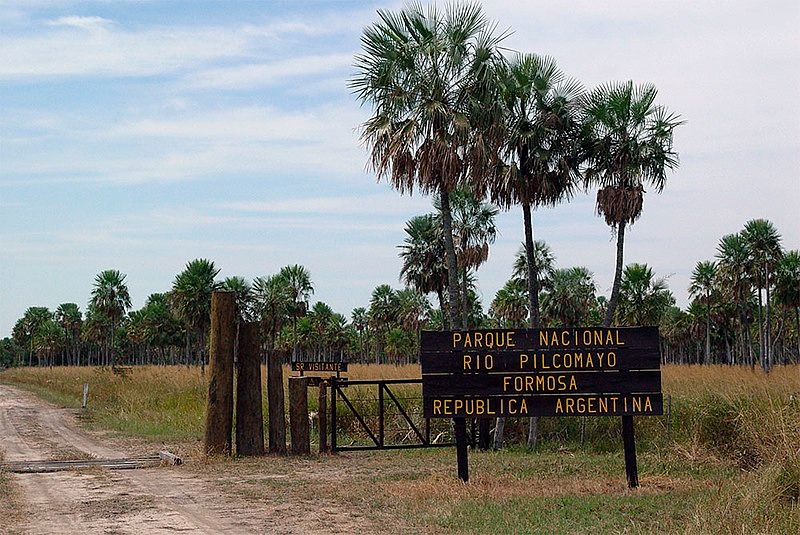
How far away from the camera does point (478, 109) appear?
57.9 feet

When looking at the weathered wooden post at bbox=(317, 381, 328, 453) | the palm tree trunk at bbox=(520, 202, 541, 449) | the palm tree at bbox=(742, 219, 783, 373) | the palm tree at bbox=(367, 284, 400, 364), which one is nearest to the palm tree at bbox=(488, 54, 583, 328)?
the palm tree trunk at bbox=(520, 202, 541, 449)

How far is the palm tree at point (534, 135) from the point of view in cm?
1838

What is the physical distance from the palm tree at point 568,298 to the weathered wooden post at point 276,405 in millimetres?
35920

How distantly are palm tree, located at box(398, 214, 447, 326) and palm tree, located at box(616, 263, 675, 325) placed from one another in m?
20.6

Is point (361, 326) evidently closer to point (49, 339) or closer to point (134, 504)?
point (49, 339)

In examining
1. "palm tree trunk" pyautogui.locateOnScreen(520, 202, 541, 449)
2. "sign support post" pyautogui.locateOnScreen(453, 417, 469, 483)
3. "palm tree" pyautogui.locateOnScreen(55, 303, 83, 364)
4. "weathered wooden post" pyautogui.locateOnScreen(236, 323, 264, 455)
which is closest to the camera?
"sign support post" pyautogui.locateOnScreen(453, 417, 469, 483)

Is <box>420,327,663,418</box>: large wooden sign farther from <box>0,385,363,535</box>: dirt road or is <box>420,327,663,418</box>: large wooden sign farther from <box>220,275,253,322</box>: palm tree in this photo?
<box>220,275,253,322</box>: palm tree

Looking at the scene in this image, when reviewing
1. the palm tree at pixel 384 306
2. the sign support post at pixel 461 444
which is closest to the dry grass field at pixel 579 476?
the sign support post at pixel 461 444

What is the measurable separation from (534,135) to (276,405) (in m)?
7.55

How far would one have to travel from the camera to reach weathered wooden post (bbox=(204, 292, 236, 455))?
1639 centimetres

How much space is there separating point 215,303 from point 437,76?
20.5ft

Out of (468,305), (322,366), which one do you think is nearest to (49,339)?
(468,305)

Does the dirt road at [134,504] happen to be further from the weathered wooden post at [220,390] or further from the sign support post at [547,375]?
the sign support post at [547,375]

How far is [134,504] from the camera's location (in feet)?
37.2
